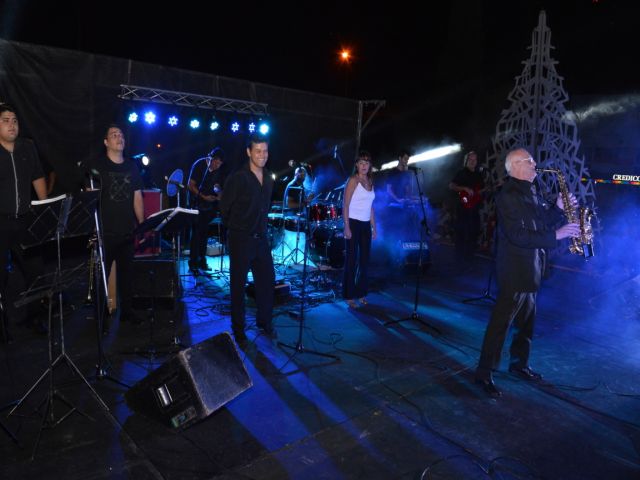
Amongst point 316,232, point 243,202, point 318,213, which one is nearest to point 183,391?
point 243,202

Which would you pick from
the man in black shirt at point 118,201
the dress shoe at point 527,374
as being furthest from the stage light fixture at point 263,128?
the dress shoe at point 527,374

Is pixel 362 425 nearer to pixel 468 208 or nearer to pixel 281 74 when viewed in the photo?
pixel 468 208

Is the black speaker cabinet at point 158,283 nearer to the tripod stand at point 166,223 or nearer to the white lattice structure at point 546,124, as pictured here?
the tripod stand at point 166,223

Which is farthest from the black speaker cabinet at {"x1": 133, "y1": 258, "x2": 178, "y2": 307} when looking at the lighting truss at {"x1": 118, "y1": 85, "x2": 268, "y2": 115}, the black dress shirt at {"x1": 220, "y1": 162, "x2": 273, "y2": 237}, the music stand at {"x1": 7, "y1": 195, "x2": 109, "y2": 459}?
the lighting truss at {"x1": 118, "y1": 85, "x2": 268, "y2": 115}

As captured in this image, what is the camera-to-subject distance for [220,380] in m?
3.49

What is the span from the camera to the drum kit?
8133mm

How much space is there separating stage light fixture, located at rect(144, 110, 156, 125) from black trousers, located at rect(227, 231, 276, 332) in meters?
6.76

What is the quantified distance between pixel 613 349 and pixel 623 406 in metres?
1.60

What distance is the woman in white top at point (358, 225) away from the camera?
611 centimetres

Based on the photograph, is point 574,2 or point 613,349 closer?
point 613,349

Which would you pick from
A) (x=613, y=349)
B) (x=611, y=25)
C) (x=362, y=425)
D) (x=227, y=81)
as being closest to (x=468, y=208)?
(x=613, y=349)

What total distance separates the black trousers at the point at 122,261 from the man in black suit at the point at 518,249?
404 centimetres

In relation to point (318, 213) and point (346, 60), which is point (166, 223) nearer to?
point (318, 213)

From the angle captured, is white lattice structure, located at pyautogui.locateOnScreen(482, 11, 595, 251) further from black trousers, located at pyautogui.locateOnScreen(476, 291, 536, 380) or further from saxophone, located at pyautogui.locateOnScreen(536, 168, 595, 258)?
black trousers, located at pyautogui.locateOnScreen(476, 291, 536, 380)
